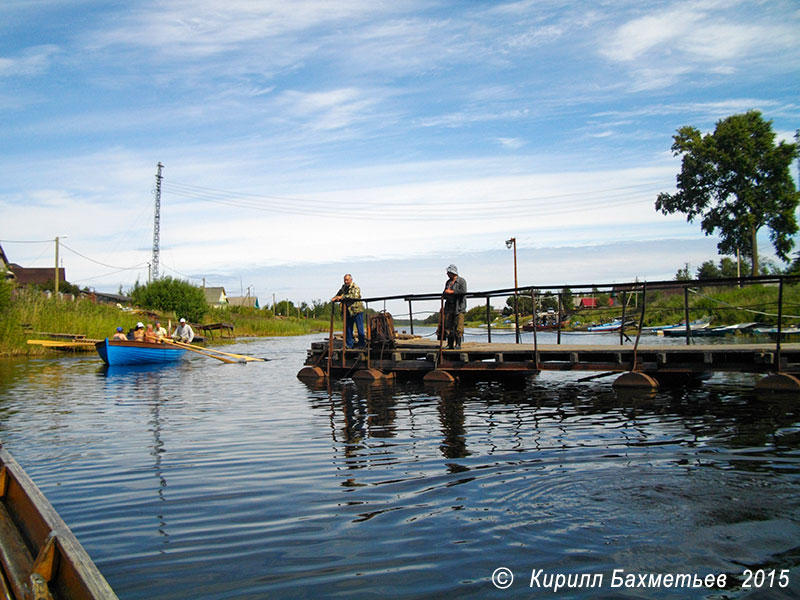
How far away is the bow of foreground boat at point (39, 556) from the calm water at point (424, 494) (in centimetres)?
68

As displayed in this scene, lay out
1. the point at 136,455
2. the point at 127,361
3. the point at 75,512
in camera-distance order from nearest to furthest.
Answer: the point at 75,512 → the point at 136,455 → the point at 127,361

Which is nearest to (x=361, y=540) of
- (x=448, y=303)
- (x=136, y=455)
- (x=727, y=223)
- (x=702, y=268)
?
(x=136, y=455)

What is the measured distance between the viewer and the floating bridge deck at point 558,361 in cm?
1246

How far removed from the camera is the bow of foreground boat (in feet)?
9.40

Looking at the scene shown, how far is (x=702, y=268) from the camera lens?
215 feet

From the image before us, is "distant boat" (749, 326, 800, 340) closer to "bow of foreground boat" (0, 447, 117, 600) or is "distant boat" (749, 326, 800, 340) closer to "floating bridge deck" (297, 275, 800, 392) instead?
"floating bridge deck" (297, 275, 800, 392)

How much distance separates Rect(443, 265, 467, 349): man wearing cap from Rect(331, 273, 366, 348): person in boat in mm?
2705

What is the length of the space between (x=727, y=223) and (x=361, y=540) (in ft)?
155

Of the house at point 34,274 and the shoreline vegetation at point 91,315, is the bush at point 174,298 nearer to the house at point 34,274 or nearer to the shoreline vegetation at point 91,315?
the shoreline vegetation at point 91,315

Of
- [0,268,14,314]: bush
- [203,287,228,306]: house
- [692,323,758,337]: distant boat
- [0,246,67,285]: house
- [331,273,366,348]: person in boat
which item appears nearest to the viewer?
[331,273,366,348]: person in boat

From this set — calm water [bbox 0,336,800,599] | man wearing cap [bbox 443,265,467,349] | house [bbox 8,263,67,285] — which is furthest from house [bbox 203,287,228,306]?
calm water [bbox 0,336,800,599]

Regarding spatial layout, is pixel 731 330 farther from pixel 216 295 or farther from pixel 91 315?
pixel 216 295

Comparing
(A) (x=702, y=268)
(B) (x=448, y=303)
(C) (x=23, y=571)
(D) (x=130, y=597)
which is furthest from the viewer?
(A) (x=702, y=268)

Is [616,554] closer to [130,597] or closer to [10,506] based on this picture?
[130,597]
